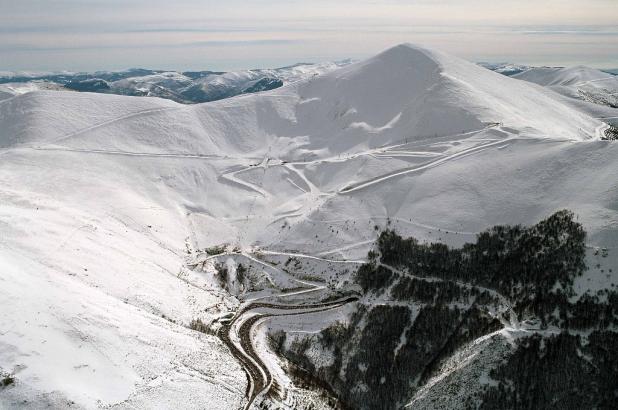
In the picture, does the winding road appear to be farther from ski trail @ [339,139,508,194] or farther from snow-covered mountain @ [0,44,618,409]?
ski trail @ [339,139,508,194]

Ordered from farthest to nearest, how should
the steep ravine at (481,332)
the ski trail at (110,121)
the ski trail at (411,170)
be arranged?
the ski trail at (110,121)
the ski trail at (411,170)
the steep ravine at (481,332)

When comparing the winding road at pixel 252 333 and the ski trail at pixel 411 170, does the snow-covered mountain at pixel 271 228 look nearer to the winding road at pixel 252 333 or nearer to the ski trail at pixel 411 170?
the winding road at pixel 252 333

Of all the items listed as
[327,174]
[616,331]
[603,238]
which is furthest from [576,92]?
[616,331]

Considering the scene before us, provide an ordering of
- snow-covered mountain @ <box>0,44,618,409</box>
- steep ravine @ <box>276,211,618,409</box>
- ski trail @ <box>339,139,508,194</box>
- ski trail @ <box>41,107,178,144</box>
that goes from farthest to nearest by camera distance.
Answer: ski trail @ <box>41,107,178,144</box>, ski trail @ <box>339,139,508,194</box>, snow-covered mountain @ <box>0,44,618,409</box>, steep ravine @ <box>276,211,618,409</box>

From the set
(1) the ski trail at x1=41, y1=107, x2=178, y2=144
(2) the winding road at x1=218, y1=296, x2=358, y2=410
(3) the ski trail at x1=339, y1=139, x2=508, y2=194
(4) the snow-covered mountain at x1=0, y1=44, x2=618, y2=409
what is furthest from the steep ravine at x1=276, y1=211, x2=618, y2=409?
(1) the ski trail at x1=41, y1=107, x2=178, y2=144

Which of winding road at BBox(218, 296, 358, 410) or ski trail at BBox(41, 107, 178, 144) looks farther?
ski trail at BBox(41, 107, 178, 144)

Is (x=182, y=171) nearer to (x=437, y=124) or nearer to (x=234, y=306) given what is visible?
(x=234, y=306)

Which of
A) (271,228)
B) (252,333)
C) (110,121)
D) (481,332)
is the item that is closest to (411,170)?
(271,228)

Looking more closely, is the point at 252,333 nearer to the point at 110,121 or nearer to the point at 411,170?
the point at 411,170

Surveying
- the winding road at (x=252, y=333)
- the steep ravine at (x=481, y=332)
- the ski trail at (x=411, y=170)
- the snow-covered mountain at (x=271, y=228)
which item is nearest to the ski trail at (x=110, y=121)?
the snow-covered mountain at (x=271, y=228)
